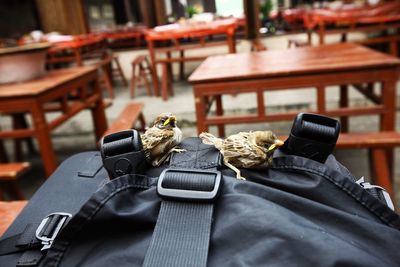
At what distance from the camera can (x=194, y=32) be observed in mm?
5441

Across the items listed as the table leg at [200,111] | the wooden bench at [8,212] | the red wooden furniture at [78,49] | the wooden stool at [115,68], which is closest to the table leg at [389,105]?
the table leg at [200,111]

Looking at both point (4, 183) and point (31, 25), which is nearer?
point (4, 183)

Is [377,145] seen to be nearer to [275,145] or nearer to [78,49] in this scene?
[275,145]

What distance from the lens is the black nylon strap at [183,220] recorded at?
0.60 m

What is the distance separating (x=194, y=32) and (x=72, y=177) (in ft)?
15.6

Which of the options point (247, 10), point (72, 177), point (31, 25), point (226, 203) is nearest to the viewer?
point (226, 203)

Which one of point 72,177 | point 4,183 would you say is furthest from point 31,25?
point 72,177

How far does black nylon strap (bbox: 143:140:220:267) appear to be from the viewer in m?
0.60

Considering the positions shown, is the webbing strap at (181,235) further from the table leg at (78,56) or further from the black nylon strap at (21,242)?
the table leg at (78,56)

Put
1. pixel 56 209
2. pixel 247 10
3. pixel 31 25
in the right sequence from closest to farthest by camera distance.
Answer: pixel 56 209
pixel 247 10
pixel 31 25

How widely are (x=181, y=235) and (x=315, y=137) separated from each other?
334 millimetres

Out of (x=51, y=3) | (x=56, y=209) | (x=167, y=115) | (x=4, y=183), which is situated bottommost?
(x=4, y=183)

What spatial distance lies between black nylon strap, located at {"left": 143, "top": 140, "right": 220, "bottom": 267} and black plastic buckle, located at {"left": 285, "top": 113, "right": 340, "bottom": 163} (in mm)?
203

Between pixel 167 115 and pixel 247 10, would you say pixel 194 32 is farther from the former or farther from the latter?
pixel 167 115
